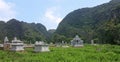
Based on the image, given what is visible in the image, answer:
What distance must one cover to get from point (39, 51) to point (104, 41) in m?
41.6

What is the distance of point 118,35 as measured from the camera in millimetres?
64562

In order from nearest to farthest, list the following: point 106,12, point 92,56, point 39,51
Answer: point 92,56
point 39,51
point 106,12

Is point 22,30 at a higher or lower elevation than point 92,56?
higher

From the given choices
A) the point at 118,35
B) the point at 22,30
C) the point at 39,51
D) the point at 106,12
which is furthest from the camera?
the point at 106,12

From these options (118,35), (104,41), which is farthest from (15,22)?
(118,35)

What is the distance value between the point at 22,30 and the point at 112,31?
77.3 m

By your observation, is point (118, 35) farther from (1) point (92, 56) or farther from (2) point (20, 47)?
(1) point (92, 56)

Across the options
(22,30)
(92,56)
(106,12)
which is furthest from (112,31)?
(106,12)

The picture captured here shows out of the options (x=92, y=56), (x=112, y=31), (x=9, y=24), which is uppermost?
(x=9, y=24)

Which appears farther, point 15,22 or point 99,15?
point 99,15

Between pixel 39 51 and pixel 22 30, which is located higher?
pixel 22 30

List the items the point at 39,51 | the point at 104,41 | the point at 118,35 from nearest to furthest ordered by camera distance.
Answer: the point at 39,51 → the point at 118,35 → the point at 104,41

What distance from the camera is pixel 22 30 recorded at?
457 feet

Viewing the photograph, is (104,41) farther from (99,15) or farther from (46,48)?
(99,15)
